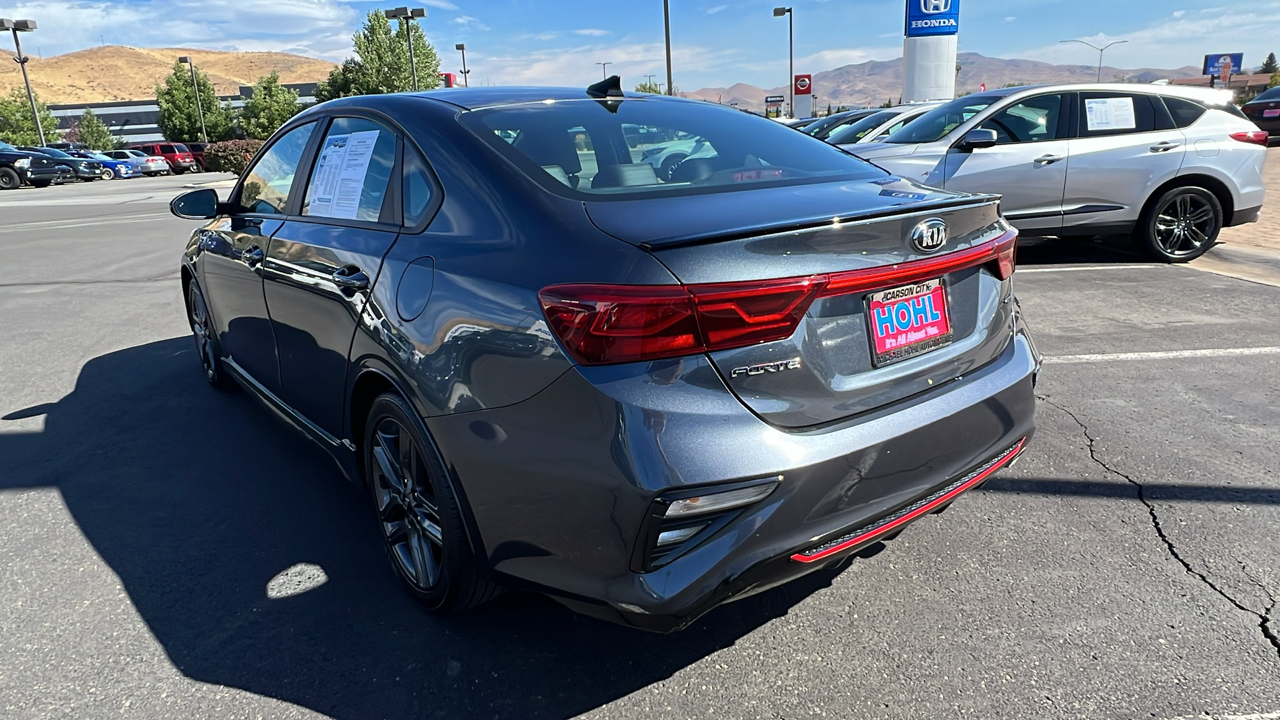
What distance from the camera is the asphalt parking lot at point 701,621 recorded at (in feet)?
7.43

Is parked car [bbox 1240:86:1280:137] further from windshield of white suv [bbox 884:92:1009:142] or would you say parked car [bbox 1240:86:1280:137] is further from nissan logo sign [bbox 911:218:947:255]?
nissan logo sign [bbox 911:218:947:255]

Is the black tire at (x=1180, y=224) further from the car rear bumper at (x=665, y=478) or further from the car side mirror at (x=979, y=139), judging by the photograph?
the car rear bumper at (x=665, y=478)

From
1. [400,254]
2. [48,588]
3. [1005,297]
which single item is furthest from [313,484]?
[1005,297]

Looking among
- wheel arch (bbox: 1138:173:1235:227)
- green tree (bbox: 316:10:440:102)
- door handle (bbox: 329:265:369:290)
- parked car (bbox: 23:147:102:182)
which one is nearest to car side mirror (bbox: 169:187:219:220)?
door handle (bbox: 329:265:369:290)

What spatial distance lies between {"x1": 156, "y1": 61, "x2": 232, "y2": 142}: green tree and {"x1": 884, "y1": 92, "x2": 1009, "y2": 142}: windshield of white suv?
75.0 m

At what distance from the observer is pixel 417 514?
8.66ft

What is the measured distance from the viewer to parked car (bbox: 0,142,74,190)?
102 ft

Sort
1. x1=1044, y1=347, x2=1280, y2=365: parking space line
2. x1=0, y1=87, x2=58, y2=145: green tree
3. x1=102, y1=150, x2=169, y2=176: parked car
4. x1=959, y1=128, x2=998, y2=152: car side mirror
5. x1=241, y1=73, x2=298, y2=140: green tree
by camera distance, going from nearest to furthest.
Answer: x1=1044, y1=347, x2=1280, y2=365: parking space line, x1=959, y1=128, x2=998, y2=152: car side mirror, x1=102, y1=150, x2=169, y2=176: parked car, x1=241, y1=73, x2=298, y2=140: green tree, x1=0, y1=87, x2=58, y2=145: green tree

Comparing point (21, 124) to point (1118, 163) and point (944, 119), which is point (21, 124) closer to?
point (944, 119)

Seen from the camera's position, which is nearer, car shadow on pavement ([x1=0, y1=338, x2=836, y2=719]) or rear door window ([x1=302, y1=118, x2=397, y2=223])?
car shadow on pavement ([x1=0, y1=338, x2=836, y2=719])

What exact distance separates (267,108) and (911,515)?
7781 centimetres

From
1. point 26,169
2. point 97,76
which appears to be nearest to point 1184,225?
point 26,169

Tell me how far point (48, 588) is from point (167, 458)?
47.1 inches

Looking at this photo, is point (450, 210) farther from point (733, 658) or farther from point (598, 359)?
point (733, 658)
